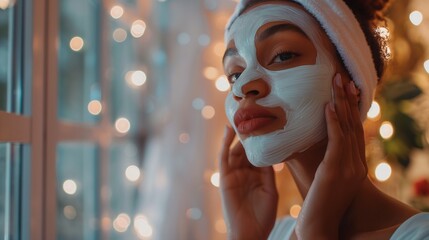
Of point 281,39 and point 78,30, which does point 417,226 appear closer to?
point 281,39

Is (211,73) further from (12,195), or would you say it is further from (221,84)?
(12,195)

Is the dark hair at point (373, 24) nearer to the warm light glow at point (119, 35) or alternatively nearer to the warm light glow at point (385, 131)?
the warm light glow at point (119, 35)

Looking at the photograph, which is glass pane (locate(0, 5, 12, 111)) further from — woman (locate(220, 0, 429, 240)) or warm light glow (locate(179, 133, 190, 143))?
warm light glow (locate(179, 133, 190, 143))

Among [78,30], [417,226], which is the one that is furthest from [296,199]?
[417,226]

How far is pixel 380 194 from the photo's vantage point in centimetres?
87

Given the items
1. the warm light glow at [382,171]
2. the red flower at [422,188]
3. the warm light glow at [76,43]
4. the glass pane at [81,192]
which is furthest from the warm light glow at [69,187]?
the red flower at [422,188]

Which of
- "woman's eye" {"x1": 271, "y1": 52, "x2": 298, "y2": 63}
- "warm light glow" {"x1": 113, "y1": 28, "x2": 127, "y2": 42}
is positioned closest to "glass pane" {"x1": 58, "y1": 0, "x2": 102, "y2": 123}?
"warm light glow" {"x1": 113, "y1": 28, "x2": 127, "y2": 42}

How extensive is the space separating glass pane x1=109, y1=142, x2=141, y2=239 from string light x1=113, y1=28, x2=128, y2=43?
425 mm

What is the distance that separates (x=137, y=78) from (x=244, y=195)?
1.10 meters

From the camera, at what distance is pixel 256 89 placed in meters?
0.82

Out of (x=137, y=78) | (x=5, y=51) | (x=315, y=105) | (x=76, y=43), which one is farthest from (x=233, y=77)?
(x=137, y=78)

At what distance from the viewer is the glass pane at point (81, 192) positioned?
5.09 feet

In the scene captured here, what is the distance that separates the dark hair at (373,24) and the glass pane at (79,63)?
31.0 inches

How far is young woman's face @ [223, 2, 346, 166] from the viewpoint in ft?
2.63
